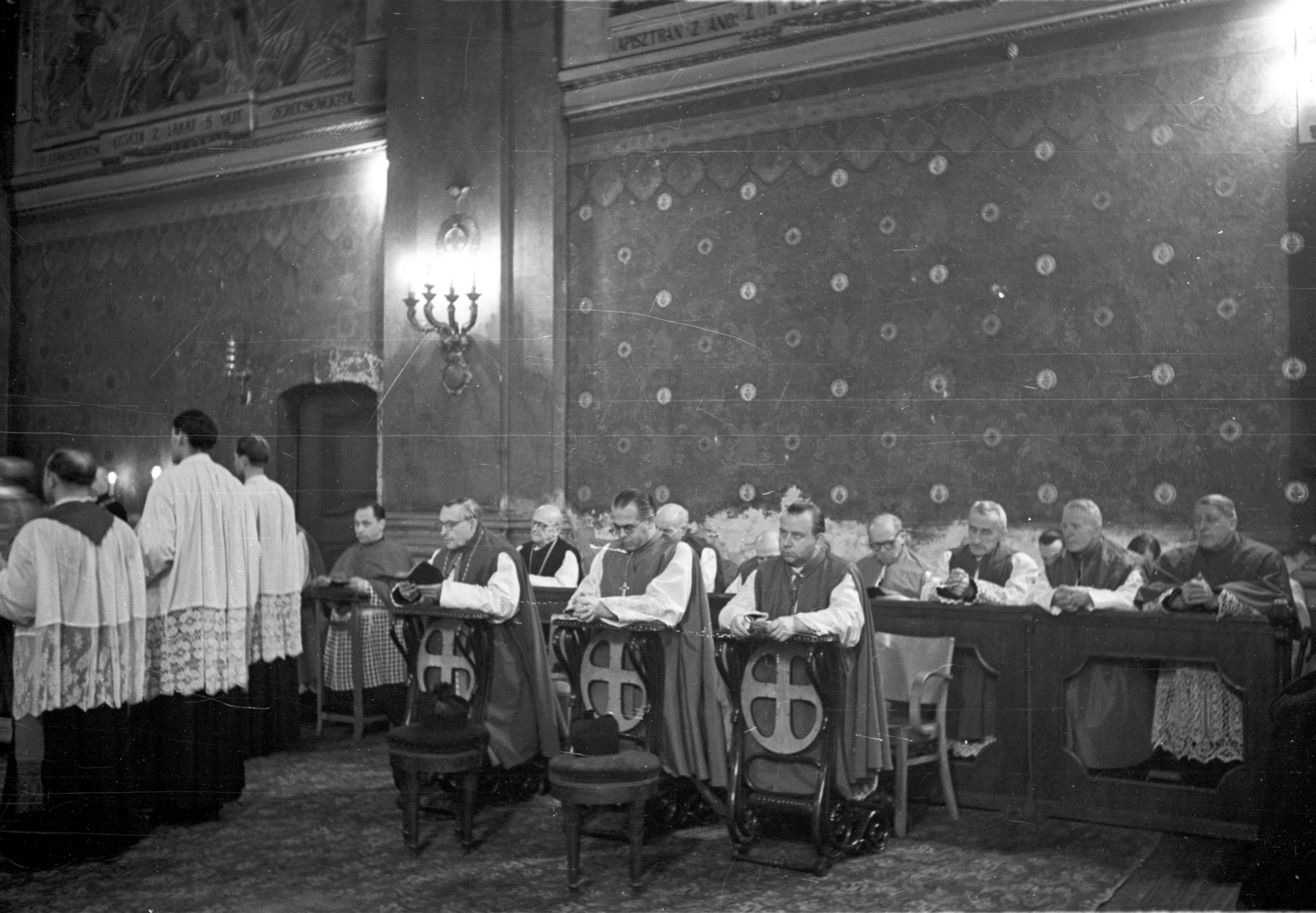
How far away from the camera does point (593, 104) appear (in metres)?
7.07

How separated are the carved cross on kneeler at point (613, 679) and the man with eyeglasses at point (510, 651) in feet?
1.42

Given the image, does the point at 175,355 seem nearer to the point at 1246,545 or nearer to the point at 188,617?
the point at 188,617

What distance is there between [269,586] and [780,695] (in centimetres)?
311

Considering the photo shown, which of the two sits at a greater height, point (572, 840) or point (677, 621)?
point (677, 621)

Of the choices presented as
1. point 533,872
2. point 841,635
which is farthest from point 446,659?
point 841,635

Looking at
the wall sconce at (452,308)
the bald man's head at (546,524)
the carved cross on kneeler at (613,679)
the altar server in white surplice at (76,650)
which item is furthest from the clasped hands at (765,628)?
the wall sconce at (452,308)

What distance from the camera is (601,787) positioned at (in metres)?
3.86

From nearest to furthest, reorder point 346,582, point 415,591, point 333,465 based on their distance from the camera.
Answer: point 415,591
point 346,582
point 333,465

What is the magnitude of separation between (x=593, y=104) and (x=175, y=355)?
127 inches

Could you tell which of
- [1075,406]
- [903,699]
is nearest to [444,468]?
[903,699]

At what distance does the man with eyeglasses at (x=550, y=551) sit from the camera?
23.2 ft

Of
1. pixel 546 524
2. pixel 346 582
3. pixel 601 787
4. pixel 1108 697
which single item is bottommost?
pixel 601 787

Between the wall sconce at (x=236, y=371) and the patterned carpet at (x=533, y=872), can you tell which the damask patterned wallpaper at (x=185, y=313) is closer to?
the wall sconce at (x=236, y=371)

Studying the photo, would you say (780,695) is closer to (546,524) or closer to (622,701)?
(622,701)
